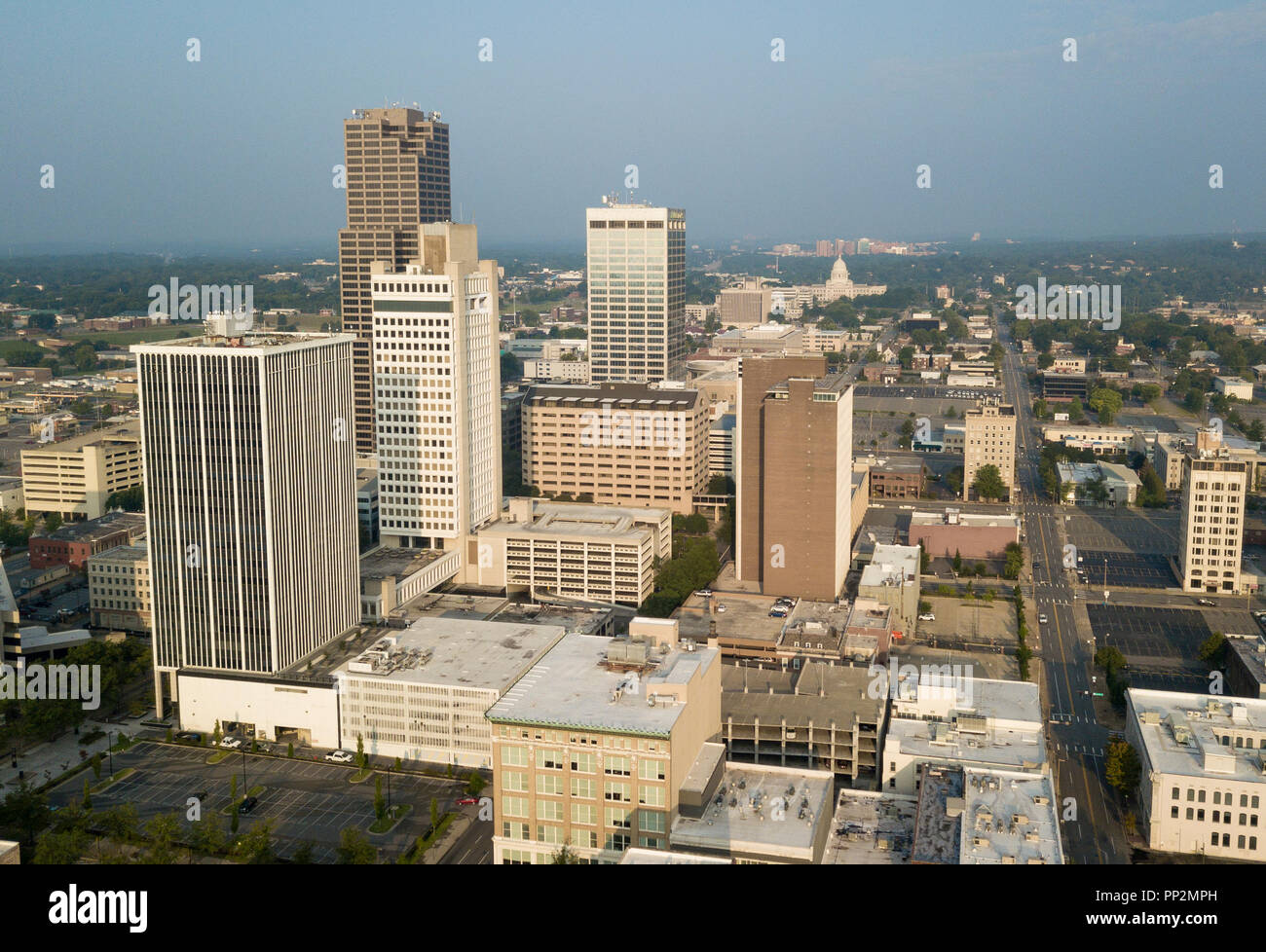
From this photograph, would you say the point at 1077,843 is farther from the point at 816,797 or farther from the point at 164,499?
the point at 164,499

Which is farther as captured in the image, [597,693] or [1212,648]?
[1212,648]

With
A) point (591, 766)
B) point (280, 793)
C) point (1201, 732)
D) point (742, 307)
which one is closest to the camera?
point (591, 766)

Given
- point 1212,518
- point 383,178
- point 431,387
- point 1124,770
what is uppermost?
point 383,178

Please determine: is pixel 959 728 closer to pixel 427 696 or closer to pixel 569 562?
pixel 427 696

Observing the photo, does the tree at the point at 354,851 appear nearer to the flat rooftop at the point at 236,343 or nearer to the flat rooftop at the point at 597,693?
the flat rooftop at the point at 597,693

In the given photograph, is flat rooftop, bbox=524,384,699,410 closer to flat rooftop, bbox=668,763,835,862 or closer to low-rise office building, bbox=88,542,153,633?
low-rise office building, bbox=88,542,153,633

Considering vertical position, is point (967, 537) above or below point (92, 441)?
below

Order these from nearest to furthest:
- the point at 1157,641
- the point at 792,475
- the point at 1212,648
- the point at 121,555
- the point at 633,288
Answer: the point at 1212,648 < the point at 1157,641 < the point at 121,555 < the point at 792,475 < the point at 633,288

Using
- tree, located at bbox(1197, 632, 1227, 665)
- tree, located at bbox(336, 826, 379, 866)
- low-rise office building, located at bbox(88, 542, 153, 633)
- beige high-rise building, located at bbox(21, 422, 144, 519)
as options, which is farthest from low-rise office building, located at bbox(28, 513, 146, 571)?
tree, located at bbox(1197, 632, 1227, 665)

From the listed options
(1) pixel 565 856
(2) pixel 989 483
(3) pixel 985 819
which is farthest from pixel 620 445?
(1) pixel 565 856
